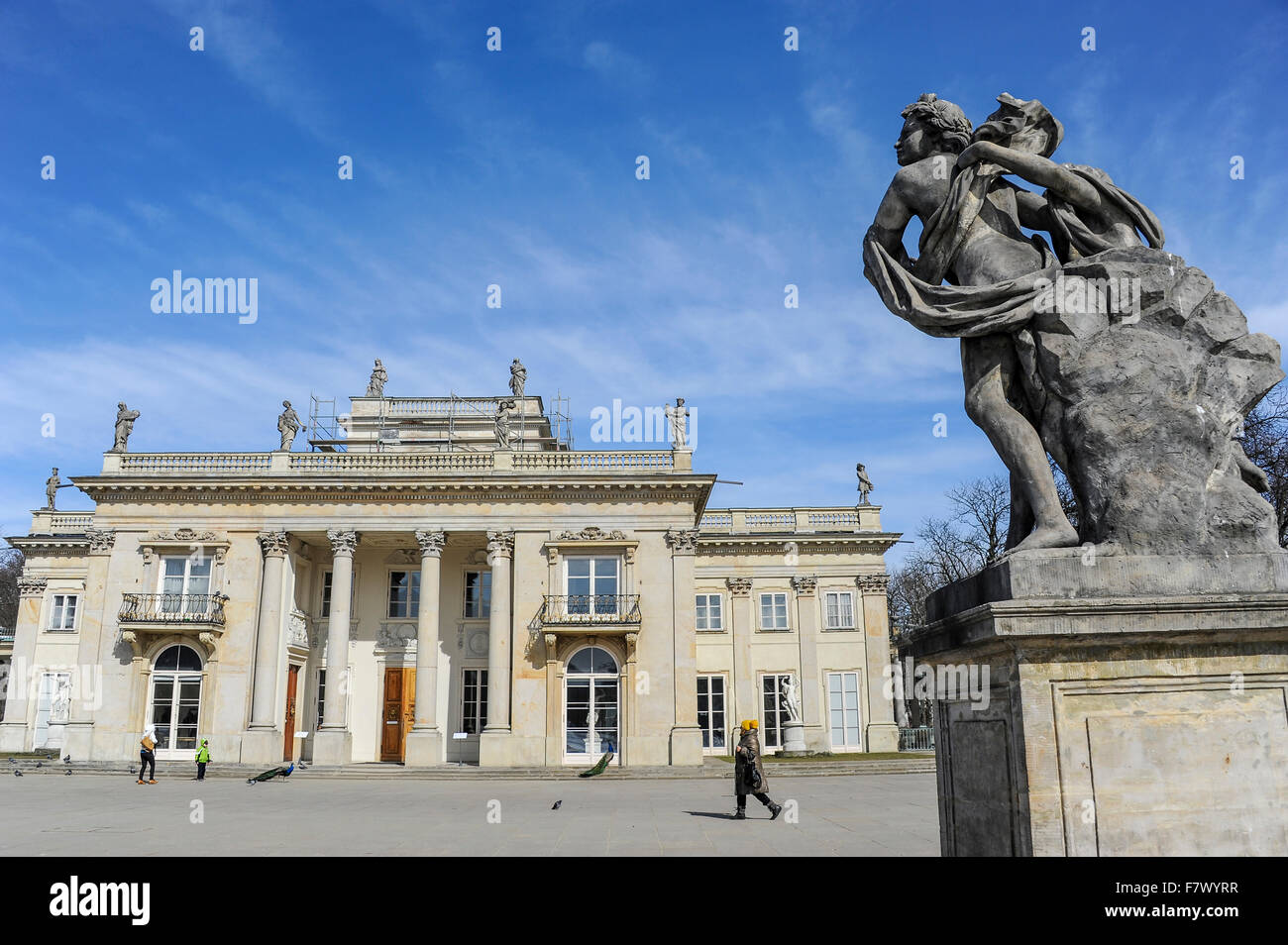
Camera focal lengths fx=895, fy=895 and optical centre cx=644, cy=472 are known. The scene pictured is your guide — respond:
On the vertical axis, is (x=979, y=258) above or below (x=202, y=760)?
above

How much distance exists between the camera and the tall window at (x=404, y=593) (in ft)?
116

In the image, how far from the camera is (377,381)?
4488 centimetres

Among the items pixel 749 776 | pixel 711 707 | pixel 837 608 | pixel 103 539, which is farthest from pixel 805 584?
pixel 103 539

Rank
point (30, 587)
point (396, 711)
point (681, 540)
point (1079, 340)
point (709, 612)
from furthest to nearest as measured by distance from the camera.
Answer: point (709, 612) < point (30, 587) < point (396, 711) < point (681, 540) < point (1079, 340)

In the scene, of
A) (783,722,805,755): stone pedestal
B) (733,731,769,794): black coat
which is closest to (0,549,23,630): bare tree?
(783,722,805,755): stone pedestal

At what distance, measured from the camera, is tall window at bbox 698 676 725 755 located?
40188 millimetres

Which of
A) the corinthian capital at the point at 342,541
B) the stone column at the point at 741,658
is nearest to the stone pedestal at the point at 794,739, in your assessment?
the stone column at the point at 741,658

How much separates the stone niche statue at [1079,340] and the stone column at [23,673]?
46.5 metres

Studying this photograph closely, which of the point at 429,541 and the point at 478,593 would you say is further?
the point at 478,593

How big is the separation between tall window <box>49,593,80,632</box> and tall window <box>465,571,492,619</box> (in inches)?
784

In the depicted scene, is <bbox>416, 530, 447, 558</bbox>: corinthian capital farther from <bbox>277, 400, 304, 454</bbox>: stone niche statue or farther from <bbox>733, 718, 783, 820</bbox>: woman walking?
<bbox>733, 718, 783, 820</bbox>: woman walking

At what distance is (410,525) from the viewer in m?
33.3

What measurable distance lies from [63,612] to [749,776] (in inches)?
1510

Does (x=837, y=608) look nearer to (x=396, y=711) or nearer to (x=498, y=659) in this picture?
(x=498, y=659)
